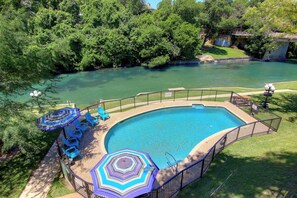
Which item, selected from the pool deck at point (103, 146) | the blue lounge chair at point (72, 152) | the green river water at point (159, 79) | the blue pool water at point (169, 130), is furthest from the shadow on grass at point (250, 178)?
the green river water at point (159, 79)

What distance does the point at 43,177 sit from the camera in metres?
8.41

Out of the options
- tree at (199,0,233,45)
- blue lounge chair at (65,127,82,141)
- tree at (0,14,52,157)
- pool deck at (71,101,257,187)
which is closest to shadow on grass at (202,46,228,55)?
tree at (199,0,233,45)

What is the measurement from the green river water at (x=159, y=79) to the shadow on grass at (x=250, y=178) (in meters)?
16.1

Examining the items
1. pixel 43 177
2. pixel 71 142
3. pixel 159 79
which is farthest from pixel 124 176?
pixel 159 79

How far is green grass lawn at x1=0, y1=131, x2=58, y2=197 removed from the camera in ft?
25.0

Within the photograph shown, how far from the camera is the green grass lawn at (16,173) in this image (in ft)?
25.0

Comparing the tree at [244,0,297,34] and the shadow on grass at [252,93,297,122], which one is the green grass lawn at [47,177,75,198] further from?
the shadow on grass at [252,93,297,122]

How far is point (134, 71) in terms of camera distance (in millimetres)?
34188

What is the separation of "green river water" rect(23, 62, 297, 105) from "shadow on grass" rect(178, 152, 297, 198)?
52.8ft

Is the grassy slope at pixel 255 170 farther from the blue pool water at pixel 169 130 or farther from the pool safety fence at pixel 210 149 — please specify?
the blue pool water at pixel 169 130

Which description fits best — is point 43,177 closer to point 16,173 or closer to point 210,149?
point 16,173

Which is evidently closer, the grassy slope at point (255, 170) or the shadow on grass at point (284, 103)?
the grassy slope at point (255, 170)

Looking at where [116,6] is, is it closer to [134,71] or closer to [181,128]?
[134,71]

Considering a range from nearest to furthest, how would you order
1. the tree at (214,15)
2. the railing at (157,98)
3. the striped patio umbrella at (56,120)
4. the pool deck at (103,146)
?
the pool deck at (103,146) < the striped patio umbrella at (56,120) < the railing at (157,98) < the tree at (214,15)
